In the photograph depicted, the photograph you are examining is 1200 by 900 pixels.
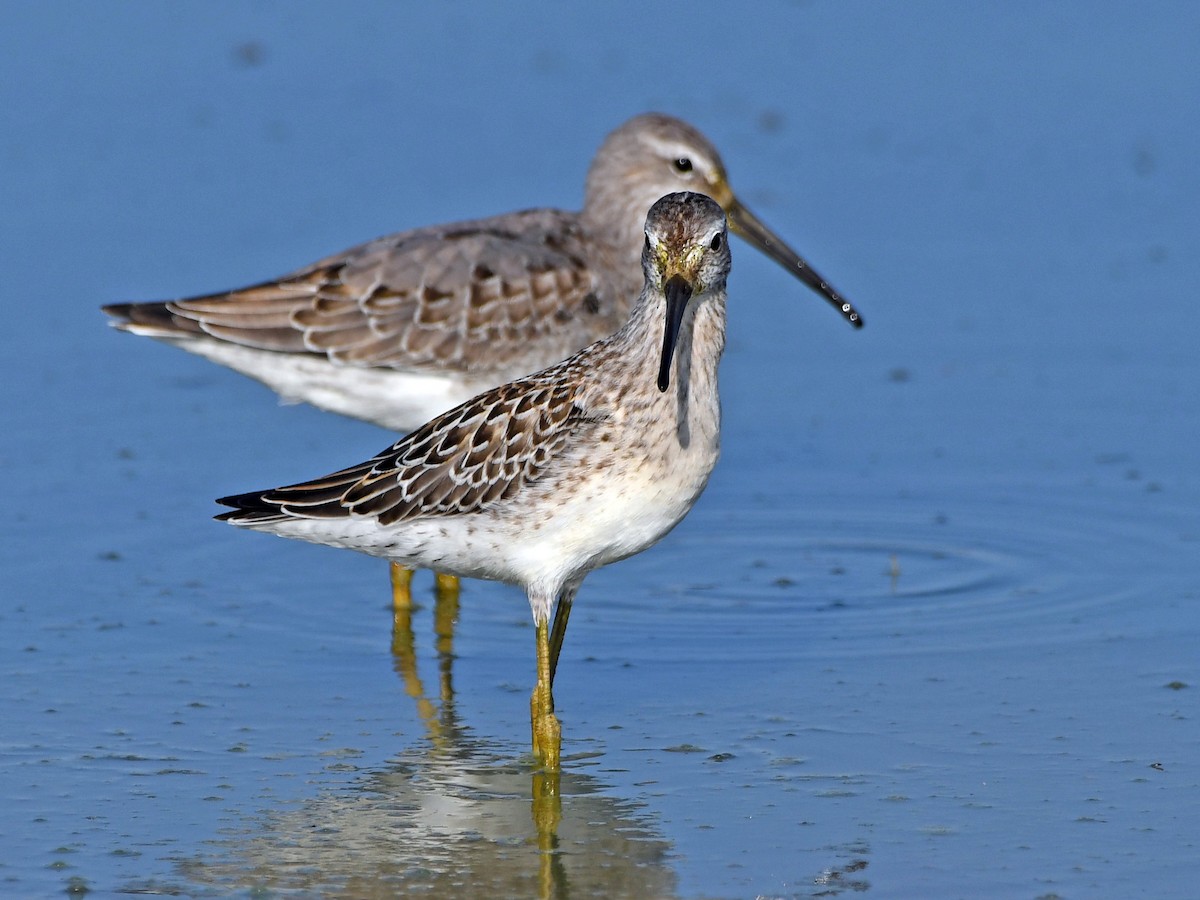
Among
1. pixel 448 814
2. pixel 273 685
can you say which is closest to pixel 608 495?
pixel 448 814

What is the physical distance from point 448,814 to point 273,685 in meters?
1.53

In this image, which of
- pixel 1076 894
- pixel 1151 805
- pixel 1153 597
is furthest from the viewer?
pixel 1153 597

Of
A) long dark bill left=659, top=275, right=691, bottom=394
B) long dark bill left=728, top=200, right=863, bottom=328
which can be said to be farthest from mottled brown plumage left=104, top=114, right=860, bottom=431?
long dark bill left=659, top=275, right=691, bottom=394

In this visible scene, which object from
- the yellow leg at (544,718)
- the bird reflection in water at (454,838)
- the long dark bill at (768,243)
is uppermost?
the long dark bill at (768,243)

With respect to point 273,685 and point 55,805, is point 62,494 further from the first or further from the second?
point 55,805

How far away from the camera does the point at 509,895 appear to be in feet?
22.4

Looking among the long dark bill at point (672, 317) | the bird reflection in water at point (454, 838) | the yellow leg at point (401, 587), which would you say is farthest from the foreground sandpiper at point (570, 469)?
the yellow leg at point (401, 587)

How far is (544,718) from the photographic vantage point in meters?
7.99

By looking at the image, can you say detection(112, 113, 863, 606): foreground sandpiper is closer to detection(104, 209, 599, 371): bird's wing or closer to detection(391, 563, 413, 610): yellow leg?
detection(104, 209, 599, 371): bird's wing

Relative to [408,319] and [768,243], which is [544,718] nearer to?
[408,319]

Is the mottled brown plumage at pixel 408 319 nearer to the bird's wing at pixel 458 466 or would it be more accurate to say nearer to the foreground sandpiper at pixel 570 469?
the bird's wing at pixel 458 466

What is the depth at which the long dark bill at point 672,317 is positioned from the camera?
24.5 ft

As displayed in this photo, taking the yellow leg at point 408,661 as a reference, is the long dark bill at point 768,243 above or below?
above

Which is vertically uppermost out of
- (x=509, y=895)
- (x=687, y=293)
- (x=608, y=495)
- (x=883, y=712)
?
(x=687, y=293)
